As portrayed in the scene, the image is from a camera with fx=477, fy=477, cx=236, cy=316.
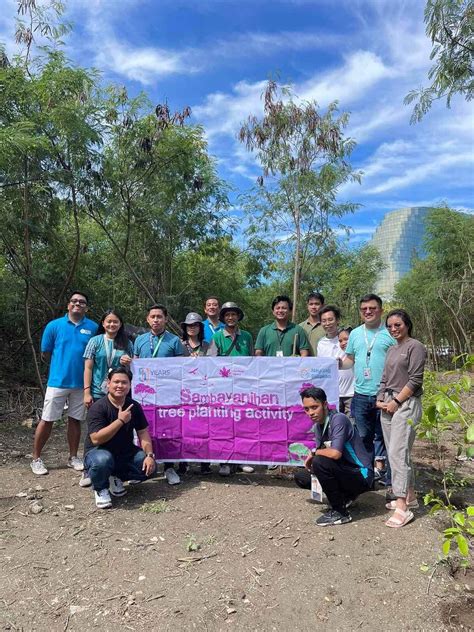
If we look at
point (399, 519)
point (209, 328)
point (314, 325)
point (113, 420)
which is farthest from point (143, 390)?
point (399, 519)

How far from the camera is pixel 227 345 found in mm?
4539

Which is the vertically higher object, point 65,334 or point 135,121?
point 135,121

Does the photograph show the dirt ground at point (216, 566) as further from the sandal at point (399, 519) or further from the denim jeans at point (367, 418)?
the denim jeans at point (367, 418)

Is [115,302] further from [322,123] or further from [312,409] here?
[312,409]

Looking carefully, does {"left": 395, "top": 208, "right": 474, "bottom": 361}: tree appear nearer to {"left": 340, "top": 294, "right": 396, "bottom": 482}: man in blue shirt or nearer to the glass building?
the glass building

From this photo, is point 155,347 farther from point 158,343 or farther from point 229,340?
point 229,340

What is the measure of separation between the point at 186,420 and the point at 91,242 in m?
5.62

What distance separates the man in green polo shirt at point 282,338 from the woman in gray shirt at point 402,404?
40.0 inches

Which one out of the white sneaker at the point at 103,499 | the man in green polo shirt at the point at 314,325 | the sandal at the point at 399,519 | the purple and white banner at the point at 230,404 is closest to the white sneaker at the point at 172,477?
the purple and white banner at the point at 230,404

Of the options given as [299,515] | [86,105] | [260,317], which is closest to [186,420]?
[299,515]

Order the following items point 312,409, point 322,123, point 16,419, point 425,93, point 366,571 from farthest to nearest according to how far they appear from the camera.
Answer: point 322,123, point 16,419, point 425,93, point 312,409, point 366,571

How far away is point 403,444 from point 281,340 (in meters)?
1.47

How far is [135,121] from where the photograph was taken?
24.7 ft

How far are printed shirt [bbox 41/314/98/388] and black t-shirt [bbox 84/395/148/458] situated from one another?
71 centimetres
